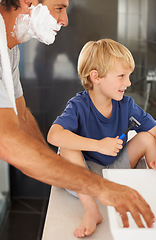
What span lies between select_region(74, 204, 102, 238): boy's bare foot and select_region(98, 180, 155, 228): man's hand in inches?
10.5

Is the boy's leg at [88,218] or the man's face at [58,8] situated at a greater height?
the man's face at [58,8]

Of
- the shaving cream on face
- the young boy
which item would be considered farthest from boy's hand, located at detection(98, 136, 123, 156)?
the shaving cream on face

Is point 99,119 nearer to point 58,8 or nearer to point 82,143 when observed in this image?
point 82,143

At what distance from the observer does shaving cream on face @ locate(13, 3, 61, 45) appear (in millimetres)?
970

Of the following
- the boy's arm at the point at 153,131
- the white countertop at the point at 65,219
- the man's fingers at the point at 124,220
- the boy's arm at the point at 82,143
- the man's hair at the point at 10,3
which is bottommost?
the white countertop at the point at 65,219

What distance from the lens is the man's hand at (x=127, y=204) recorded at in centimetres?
58

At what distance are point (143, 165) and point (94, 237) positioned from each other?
40cm

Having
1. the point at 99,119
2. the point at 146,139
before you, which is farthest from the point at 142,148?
the point at 99,119

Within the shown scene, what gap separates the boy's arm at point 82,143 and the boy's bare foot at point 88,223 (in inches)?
7.5

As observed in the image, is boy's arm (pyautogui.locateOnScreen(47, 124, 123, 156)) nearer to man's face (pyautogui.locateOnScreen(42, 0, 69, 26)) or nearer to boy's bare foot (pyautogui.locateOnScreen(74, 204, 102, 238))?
boy's bare foot (pyautogui.locateOnScreen(74, 204, 102, 238))

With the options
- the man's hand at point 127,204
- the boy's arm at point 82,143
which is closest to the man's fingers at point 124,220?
the man's hand at point 127,204

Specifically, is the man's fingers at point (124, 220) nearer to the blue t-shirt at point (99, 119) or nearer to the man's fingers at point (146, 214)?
the man's fingers at point (146, 214)

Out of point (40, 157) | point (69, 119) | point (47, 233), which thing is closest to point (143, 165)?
point (69, 119)

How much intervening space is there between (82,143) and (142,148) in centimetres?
26
